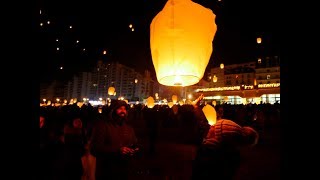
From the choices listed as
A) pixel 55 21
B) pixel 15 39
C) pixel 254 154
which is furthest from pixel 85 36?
pixel 15 39

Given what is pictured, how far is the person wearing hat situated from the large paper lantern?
1412 millimetres

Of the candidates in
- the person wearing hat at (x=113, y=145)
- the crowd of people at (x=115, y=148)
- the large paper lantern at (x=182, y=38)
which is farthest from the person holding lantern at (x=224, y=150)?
the person wearing hat at (x=113, y=145)

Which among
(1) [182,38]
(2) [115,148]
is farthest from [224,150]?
(2) [115,148]

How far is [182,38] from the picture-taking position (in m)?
2.16

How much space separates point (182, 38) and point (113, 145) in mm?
1953

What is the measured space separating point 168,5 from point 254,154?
25.5ft

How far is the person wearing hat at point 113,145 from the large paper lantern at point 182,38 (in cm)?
141

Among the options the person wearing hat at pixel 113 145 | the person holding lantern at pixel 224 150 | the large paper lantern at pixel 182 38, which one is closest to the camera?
the large paper lantern at pixel 182 38

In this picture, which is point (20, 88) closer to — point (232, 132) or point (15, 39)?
point (15, 39)

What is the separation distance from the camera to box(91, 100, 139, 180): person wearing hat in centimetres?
322

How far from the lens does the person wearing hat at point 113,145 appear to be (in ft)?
10.6

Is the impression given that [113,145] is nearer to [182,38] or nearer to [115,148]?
[115,148]

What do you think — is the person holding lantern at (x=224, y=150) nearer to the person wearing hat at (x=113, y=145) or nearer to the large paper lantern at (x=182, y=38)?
the large paper lantern at (x=182, y=38)

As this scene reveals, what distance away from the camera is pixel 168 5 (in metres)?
2.18
